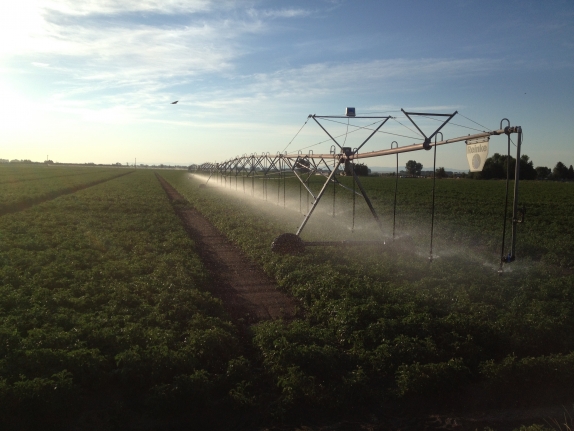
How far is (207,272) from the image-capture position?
41.8 feet

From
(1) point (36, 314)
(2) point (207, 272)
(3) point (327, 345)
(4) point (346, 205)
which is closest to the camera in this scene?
(3) point (327, 345)

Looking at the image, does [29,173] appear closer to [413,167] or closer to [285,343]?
[413,167]

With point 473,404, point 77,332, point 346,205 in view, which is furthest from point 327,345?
point 346,205

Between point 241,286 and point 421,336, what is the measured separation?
17.3 feet

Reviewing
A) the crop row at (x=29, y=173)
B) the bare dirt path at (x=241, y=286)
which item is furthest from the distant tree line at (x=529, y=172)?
the bare dirt path at (x=241, y=286)

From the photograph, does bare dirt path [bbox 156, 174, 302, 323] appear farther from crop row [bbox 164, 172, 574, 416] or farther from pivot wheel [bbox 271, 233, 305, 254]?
pivot wheel [bbox 271, 233, 305, 254]

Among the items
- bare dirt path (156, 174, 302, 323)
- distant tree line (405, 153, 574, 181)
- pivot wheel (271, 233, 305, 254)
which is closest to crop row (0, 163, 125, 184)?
bare dirt path (156, 174, 302, 323)

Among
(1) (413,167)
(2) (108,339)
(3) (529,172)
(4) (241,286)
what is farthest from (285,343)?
(3) (529,172)

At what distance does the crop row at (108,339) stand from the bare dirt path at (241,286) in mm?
515

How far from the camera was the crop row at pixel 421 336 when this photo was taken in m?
6.41

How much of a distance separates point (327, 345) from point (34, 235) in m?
13.9

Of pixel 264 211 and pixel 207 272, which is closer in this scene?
pixel 207 272

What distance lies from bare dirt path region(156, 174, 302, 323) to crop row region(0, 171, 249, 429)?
0.52 metres

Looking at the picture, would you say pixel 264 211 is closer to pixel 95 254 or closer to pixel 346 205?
pixel 346 205
